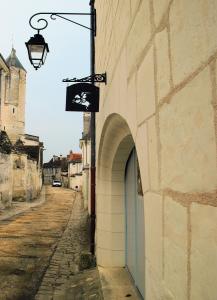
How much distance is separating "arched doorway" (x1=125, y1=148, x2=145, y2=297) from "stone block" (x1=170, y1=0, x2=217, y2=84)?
3102 mm

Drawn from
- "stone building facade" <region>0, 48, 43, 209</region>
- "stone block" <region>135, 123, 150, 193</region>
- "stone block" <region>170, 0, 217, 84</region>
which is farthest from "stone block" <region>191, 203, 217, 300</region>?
"stone building facade" <region>0, 48, 43, 209</region>

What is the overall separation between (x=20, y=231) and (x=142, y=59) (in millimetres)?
9978

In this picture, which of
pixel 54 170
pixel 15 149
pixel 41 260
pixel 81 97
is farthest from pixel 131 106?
pixel 54 170

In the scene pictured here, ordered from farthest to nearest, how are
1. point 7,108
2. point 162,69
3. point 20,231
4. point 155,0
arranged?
point 7,108 → point 20,231 → point 155,0 → point 162,69

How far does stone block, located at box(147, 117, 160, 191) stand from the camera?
2139mm

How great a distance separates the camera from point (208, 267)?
1.42 metres

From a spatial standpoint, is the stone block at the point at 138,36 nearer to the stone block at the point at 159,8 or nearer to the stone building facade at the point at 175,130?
the stone building facade at the point at 175,130

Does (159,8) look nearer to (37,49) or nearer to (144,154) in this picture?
(144,154)

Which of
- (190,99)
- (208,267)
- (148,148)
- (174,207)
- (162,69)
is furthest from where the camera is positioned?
(148,148)

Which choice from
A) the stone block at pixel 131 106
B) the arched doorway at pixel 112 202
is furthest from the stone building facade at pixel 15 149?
the stone block at pixel 131 106

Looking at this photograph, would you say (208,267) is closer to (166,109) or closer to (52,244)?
(166,109)

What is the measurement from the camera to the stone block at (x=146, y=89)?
7.21 feet

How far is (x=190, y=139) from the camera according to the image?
158 centimetres

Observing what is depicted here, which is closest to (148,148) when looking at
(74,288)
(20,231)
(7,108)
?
(74,288)
